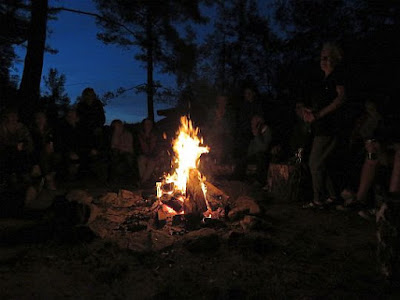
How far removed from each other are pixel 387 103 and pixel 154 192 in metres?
5.42

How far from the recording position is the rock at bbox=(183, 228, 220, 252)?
11.8 feet

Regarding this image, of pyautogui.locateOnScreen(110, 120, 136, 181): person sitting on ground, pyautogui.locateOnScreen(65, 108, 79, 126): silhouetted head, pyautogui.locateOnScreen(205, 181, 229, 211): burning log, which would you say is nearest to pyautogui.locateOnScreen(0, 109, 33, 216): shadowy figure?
pyautogui.locateOnScreen(65, 108, 79, 126): silhouetted head

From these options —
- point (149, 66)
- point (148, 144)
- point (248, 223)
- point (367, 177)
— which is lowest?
point (248, 223)

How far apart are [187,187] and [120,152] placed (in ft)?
10.8

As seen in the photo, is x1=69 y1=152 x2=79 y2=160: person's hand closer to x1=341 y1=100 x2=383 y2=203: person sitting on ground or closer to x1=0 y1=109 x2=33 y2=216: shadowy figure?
x1=0 y1=109 x2=33 y2=216: shadowy figure

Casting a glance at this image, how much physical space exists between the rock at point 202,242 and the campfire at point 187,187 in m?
0.80

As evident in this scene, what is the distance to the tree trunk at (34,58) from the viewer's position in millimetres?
9688

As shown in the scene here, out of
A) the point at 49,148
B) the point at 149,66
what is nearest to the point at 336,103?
the point at 49,148

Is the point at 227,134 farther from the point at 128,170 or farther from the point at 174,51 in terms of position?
the point at 174,51

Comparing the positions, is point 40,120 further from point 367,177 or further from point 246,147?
point 367,177

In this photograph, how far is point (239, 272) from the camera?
3059 mm

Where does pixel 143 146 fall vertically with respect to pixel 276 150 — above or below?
above

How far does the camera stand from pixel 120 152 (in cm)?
770

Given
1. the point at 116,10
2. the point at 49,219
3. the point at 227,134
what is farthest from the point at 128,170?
the point at 116,10
